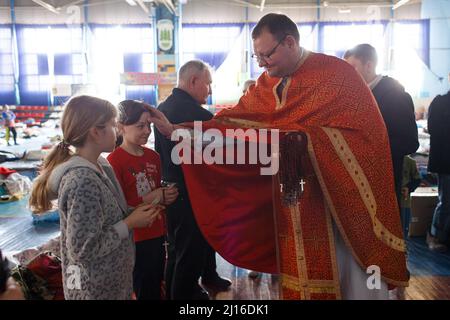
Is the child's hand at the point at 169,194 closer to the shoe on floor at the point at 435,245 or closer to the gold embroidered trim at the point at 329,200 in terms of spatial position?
the gold embroidered trim at the point at 329,200

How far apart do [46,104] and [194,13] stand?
7620 mm

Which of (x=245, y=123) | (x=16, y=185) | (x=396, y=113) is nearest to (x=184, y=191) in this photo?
(x=245, y=123)

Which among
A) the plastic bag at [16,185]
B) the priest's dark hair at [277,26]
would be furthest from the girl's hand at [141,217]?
the plastic bag at [16,185]

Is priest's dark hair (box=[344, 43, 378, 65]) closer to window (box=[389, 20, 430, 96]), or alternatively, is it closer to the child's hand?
the child's hand

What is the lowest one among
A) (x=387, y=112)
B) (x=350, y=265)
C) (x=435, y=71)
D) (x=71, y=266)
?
(x=350, y=265)

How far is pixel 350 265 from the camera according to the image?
198 cm

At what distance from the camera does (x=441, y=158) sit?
398 cm

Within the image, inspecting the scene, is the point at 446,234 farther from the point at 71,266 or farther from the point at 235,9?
the point at 235,9

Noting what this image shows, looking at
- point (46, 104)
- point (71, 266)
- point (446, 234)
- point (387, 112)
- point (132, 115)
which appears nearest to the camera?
point (71, 266)

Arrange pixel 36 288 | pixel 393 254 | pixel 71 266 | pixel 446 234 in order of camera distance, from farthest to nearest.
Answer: pixel 446 234 < pixel 36 288 < pixel 393 254 < pixel 71 266

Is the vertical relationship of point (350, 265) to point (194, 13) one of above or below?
below

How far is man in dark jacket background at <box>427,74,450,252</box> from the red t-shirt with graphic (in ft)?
9.31

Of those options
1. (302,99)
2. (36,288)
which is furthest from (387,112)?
(36,288)

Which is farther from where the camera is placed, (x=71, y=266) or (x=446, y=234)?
(x=446, y=234)
